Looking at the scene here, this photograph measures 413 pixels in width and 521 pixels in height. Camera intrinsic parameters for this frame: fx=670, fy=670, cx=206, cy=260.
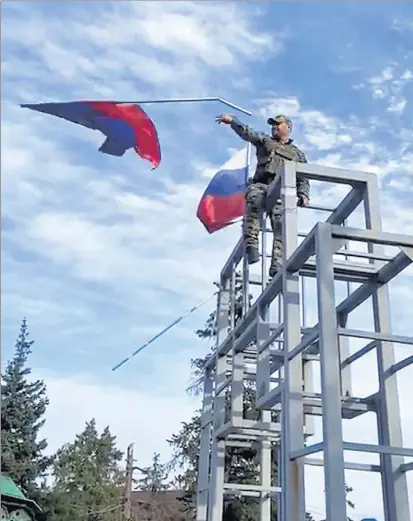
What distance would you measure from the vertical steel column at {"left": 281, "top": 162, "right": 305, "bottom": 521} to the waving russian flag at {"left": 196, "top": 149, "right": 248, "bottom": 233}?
2.23 m

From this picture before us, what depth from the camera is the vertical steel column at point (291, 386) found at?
11.3 ft

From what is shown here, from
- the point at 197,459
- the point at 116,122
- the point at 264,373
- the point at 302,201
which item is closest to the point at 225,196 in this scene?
the point at 116,122

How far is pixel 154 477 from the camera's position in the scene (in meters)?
21.8

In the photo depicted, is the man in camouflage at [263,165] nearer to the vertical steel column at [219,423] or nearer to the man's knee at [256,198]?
the man's knee at [256,198]

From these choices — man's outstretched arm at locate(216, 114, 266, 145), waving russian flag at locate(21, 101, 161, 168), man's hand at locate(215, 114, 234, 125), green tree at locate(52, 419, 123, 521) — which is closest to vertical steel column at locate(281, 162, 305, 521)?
man's outstretched arm at locate(216, 114, 266, 145)

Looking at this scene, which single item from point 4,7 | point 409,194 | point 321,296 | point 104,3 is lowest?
point 321,296

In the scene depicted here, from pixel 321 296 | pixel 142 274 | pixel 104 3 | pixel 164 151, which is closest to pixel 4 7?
pixel 104 3

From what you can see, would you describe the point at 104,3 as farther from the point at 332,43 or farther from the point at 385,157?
the point at 385,157

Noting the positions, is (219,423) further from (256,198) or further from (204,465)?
(256,198)

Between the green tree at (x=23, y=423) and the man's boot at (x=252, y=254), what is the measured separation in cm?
1656

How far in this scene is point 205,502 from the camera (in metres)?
6.05

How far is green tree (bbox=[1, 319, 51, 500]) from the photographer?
2064cm

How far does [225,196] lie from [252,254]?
4.89 ft

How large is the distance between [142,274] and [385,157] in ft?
20.8
